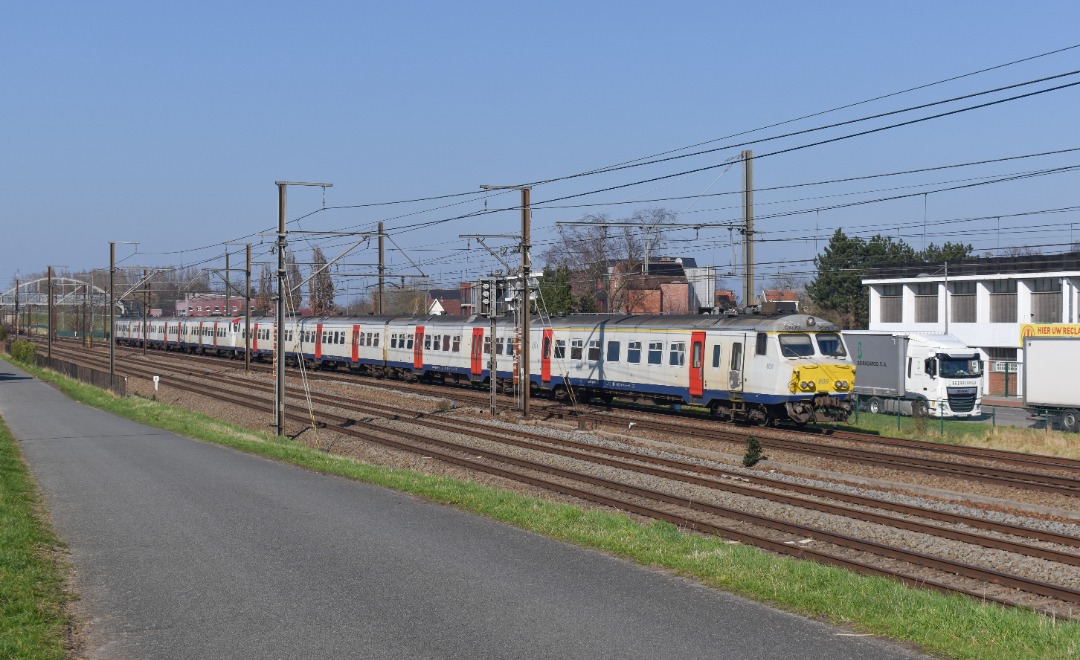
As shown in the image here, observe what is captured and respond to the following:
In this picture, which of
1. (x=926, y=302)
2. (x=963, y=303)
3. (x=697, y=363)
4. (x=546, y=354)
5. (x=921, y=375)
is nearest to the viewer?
(x=697, y=363)

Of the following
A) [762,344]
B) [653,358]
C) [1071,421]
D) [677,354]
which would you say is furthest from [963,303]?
[762,344]

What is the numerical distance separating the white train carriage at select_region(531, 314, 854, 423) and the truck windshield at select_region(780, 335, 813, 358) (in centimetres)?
3

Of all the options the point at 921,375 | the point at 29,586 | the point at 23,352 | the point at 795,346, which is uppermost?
the point at 795,346

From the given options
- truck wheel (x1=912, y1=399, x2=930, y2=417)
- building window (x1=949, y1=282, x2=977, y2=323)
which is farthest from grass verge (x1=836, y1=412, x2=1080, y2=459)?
building window (x1=949, y1=282, x2=977, y2=323)

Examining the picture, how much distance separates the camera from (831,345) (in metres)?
31.2

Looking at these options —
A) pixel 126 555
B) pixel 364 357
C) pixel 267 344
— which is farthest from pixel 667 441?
pixel 267 344

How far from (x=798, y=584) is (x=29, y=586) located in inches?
317

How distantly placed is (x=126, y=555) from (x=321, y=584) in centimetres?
323

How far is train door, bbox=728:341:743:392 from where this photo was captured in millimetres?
31375

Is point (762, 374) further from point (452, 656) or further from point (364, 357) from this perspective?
point (364, 357)

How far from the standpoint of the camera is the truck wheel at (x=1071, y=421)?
35750 mm

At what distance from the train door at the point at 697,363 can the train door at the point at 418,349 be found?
20.8 meters

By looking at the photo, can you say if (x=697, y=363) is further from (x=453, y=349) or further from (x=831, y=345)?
(x=453, y=349)

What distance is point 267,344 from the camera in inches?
2817
